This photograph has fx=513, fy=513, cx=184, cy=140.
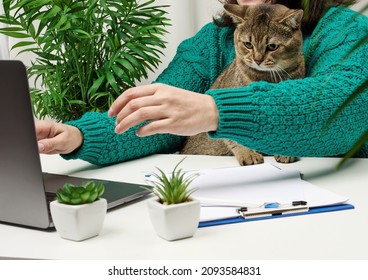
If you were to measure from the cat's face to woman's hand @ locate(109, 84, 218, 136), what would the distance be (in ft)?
1.58

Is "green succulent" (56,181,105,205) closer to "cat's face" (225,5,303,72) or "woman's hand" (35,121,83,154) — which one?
"woman's hand" (35,121,83,154)

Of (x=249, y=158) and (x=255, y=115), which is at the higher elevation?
(x=255, y=115)

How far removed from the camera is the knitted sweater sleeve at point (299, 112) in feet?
3.14

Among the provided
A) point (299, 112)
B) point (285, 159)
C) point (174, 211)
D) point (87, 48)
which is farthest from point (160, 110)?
point (87, 48)

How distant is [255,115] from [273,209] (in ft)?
0.76

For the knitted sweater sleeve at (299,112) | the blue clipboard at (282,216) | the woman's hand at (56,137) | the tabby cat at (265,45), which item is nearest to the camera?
the blue clipboard at (282,216)

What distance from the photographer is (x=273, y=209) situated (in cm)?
81

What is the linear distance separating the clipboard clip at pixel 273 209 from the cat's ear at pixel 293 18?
0.58 m

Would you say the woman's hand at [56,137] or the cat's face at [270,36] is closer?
the woman's hand at [56,137]

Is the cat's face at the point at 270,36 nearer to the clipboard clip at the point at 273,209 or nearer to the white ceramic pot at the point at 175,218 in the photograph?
the clipboard clip at the point at 273,209

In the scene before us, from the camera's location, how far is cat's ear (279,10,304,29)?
124 cm

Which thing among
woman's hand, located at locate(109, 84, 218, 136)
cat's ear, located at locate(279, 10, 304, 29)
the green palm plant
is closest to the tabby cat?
cat's ear, located at locate(279, 10, 304, 29)

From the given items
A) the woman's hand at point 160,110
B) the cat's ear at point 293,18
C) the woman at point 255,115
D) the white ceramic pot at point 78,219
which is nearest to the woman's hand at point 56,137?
the woman at point 255,115

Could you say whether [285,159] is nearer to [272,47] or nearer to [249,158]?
[249,158]
